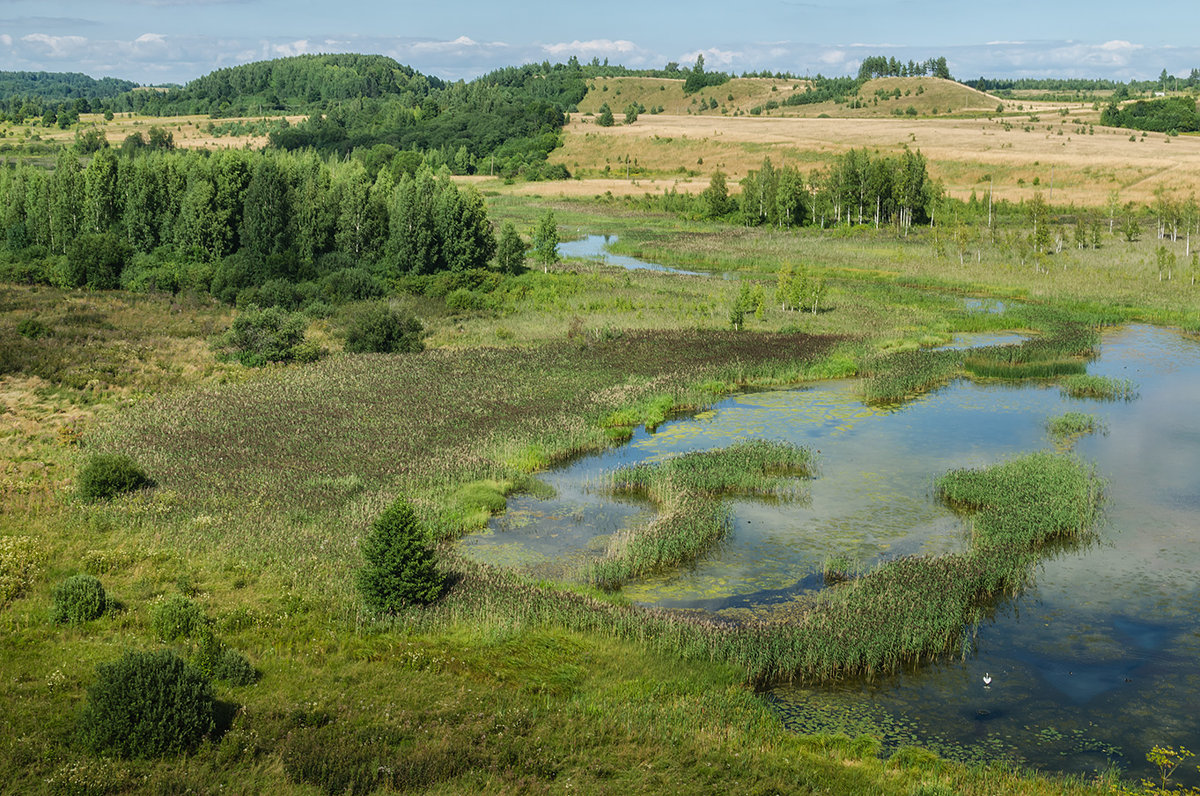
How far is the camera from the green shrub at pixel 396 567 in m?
17.6

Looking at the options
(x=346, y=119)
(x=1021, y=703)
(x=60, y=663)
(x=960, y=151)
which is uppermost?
(x=346, y=119)

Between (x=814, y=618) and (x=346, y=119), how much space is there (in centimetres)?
15258

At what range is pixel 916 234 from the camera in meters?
78.6

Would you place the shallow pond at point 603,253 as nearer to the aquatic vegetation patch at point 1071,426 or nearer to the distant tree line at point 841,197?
the distant tree line at point 841,197

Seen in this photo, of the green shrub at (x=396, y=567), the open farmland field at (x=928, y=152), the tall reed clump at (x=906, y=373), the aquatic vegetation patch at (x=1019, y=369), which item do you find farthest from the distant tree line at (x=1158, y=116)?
the green shrub at (x=396, y=567)

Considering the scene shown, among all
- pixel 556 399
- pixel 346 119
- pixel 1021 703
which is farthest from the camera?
pixel 346 119

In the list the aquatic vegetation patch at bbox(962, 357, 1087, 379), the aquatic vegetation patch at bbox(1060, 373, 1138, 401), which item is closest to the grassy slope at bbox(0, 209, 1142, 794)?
the aquatic vegetation patch at bbox(962, 357, 1087, 379)

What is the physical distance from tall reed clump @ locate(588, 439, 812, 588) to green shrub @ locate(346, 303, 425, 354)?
16.3m

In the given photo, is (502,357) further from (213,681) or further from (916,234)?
(916,234)

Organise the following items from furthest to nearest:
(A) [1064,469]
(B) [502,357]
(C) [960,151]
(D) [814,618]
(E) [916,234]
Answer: (C) [960,151]
(E) [916,234]
(B) [502,357]
(A) [1064,469]
(D) [814,618]

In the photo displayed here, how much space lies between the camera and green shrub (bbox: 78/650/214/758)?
12695 millimetres

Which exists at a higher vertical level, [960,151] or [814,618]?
[960,151]

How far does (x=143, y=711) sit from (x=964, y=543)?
676 inches

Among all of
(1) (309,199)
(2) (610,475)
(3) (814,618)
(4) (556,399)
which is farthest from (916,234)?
(3) (814,618)
